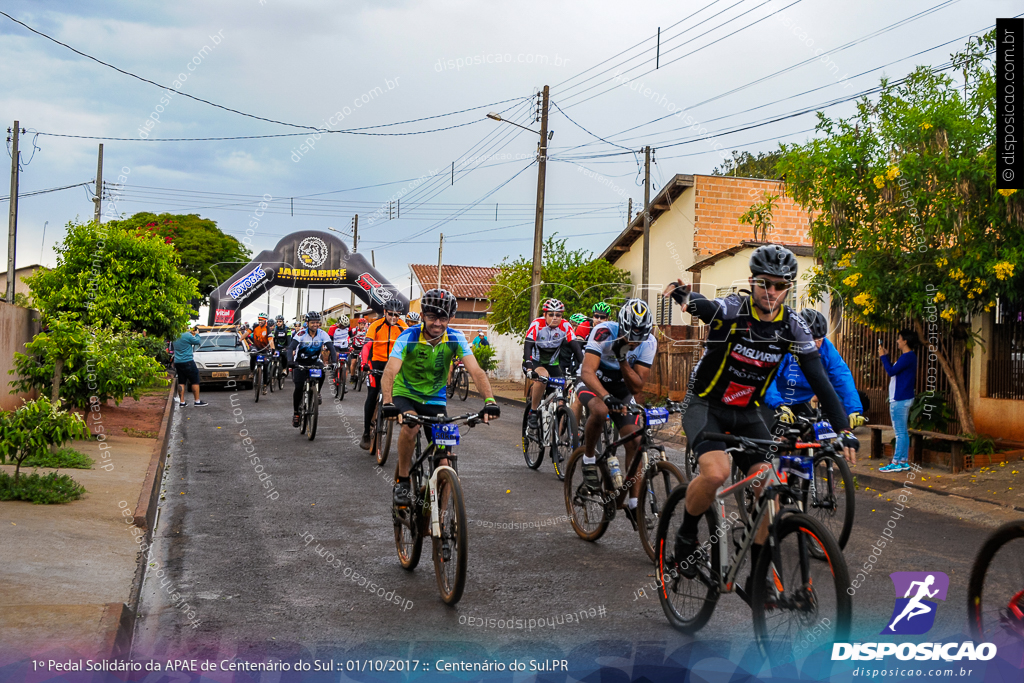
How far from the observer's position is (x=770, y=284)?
4555 millimetres

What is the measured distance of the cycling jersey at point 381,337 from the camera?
11719mm

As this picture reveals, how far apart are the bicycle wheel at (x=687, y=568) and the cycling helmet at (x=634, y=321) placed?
5.97ft

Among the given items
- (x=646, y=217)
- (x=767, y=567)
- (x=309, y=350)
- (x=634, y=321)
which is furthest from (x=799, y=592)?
(x=646, y=217)

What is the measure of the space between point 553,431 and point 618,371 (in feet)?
10.2

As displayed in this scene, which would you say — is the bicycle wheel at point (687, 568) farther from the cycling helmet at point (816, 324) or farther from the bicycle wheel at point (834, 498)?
the bicycle wheel at point (834, 498)

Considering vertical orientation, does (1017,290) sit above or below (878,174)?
below

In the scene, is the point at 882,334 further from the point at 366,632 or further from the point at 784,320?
the point at 366,632

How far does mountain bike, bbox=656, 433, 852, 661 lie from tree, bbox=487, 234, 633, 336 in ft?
71.5

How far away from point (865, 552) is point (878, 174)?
21.0 feet

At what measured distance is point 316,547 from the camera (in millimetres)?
6992

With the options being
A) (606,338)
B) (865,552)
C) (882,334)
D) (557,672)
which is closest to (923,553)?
(865,552)

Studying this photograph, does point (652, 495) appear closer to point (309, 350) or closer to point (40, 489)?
point (40, 489)

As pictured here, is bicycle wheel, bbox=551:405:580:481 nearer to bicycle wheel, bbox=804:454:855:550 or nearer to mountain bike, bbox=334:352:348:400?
bicycle wheel, bbox=804:454:855:550

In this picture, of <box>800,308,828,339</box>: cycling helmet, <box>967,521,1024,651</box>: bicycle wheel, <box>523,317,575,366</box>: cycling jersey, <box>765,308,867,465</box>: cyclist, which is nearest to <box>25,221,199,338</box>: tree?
<box>523,317,575,366</box>: cycling jersey
